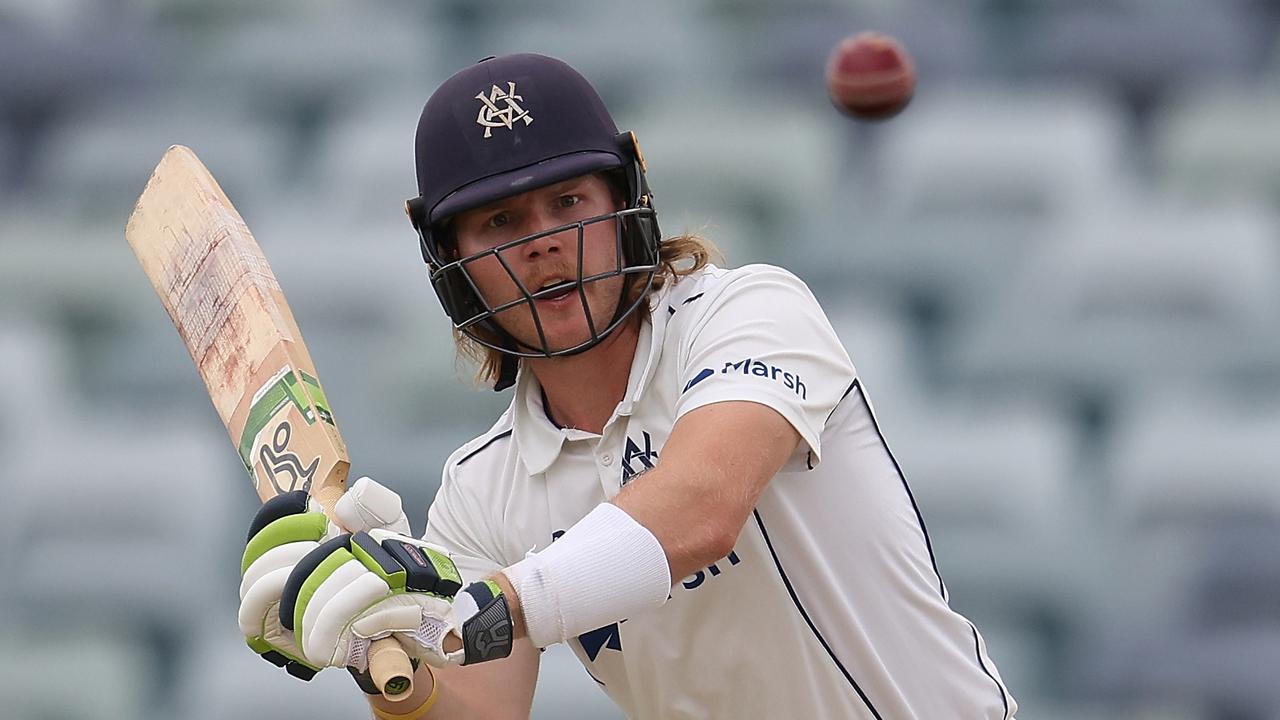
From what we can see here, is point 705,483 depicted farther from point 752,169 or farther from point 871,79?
point 752,169

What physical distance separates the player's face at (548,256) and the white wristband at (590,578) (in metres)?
0.45

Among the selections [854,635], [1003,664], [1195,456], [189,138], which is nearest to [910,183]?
[1195,456]

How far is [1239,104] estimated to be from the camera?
3.79 m

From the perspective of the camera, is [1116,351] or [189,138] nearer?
[1116,351]

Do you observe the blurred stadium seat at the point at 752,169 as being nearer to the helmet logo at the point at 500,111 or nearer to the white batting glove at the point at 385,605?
the helmet logo at the point at 500,111

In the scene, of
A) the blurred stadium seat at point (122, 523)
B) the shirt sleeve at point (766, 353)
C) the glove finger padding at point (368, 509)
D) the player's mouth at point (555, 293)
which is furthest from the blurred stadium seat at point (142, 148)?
the glove finger padding at point (368, 509)

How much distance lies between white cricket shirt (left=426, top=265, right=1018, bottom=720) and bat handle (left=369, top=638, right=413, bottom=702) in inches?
21.5

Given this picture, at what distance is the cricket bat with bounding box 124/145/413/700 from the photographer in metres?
1.99

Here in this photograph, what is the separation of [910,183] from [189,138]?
5.44ft

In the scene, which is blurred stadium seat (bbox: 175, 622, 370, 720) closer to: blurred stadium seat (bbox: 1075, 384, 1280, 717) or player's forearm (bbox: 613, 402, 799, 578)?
blurred stadium seat (bbox: 1075, 384, 1280, 717)

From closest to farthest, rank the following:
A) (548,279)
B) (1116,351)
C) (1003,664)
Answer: (548,279) → (1003,664) → (1116,351)

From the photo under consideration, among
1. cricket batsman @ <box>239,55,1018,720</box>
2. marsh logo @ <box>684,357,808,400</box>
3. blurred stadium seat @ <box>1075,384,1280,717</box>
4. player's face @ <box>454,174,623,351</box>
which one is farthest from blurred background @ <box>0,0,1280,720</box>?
marsh logo @ <box>684,357,808,400</box>

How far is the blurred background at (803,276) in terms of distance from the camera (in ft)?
11.0

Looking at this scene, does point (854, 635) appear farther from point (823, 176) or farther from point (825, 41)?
point (825, 41)
